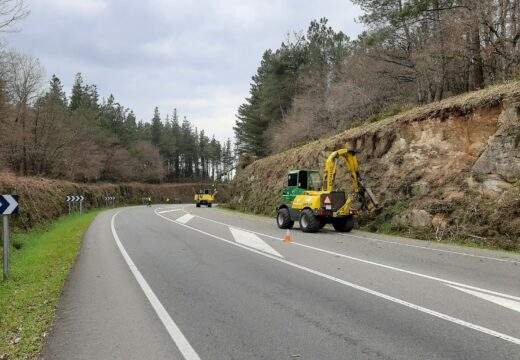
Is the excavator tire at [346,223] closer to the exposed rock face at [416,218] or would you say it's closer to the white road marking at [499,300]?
the exposed rock face at [416,218]

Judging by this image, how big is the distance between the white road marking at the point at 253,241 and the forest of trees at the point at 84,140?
534 inches

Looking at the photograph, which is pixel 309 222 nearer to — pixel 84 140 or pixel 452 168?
pixel 452 168

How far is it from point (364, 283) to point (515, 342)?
3.20 metres

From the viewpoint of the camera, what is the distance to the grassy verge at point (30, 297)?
5090 millimetres

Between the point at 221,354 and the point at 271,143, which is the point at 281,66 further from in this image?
the point at 221,354

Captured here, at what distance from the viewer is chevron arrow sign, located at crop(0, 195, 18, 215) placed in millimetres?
9203

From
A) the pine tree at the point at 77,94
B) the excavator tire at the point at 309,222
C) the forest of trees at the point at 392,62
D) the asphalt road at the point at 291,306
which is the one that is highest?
the pine tree at the point at 77,94

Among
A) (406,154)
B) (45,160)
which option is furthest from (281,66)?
(406,154)

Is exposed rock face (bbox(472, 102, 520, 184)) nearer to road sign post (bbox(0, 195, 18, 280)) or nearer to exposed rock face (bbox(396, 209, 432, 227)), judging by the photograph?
exposed rock face (bbox(396, 209, 432, 227))

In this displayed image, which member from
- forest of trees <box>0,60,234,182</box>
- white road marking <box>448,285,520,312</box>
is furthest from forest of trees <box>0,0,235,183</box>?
white road marking <box>448,285,520,312</box>

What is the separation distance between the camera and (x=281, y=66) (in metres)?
48.3

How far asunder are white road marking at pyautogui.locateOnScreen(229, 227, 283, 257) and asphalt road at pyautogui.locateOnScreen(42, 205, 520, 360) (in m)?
0.60

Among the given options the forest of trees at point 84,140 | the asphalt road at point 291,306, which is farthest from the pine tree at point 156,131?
the asphalt road at point 291,306

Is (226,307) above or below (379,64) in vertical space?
below
